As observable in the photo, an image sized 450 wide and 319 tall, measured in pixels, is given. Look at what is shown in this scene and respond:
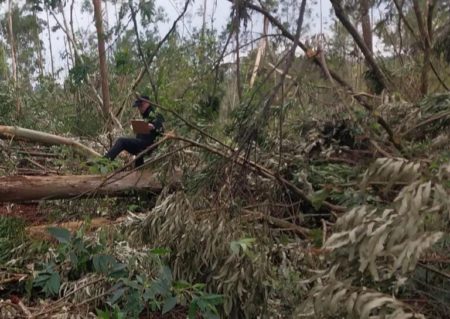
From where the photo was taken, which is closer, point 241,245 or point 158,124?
point 241,245

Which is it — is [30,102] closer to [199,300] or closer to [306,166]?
[306,166]

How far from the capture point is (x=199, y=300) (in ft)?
11.4

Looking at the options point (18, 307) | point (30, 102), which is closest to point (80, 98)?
point (30, 102)

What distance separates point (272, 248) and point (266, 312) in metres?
0.48

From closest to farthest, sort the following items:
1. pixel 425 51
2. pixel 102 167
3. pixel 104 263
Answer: pixel 104 263 < pixel 102 167 < pixel 425 51

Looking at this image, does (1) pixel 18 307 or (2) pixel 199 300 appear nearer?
(2) pixel 199 300

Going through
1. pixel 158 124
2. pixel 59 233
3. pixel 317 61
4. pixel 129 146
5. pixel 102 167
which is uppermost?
pixel 317 61

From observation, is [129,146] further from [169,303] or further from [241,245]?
[169,303]

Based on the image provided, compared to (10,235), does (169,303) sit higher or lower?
lower

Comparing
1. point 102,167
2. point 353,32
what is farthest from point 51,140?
point 353,32

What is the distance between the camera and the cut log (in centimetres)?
564

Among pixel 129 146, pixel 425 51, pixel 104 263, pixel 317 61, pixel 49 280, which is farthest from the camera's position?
pixel 425 51

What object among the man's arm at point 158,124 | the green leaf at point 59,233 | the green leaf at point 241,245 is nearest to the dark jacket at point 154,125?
the man's arm at point 158,124

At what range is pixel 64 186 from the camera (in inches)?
231
